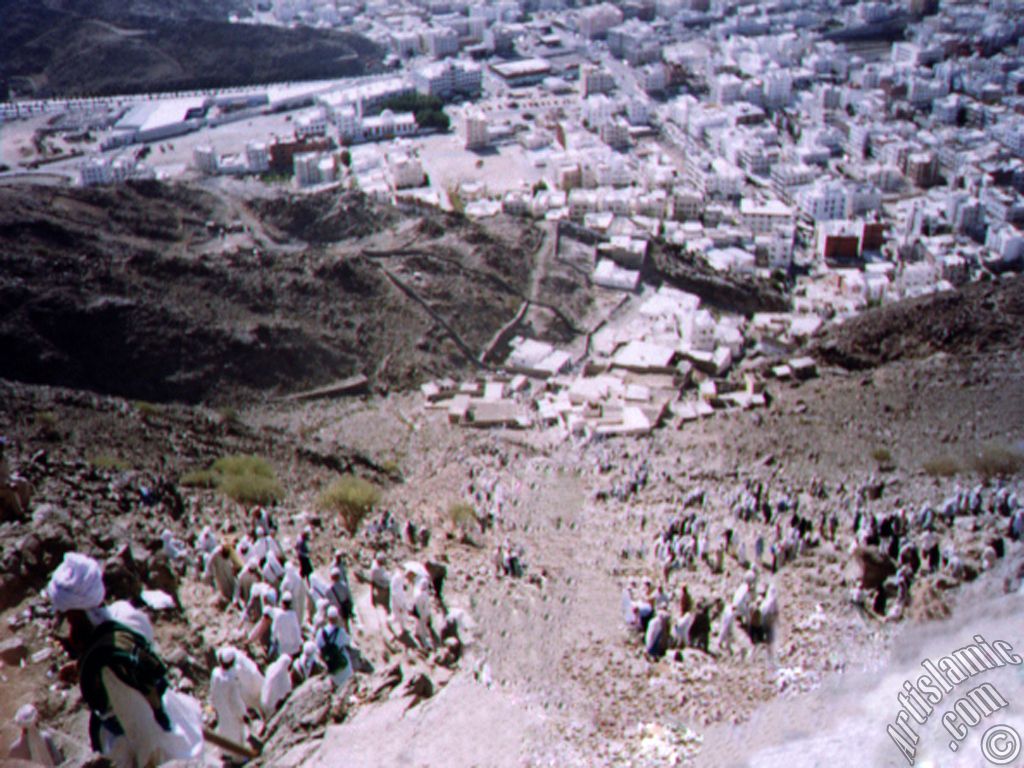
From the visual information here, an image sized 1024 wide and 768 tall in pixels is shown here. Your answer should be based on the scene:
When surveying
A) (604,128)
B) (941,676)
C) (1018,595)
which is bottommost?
(604,128)

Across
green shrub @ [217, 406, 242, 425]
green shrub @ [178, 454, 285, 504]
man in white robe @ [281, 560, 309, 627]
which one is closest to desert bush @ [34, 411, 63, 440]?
green shrub @ [178, 454, 285, 504]

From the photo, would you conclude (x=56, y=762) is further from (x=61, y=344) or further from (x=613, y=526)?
(x=61, y=344)

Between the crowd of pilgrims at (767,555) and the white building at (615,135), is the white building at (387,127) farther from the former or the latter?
the crowd of pilgrims at (767,555)

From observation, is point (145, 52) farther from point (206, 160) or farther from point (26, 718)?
point (26, 718)

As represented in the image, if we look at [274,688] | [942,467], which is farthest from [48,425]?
[942,467]

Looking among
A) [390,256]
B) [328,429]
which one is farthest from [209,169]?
[328,429]

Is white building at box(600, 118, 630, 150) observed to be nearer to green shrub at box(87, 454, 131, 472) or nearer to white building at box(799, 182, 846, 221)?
white building at box(799, 182, 846, 221)
